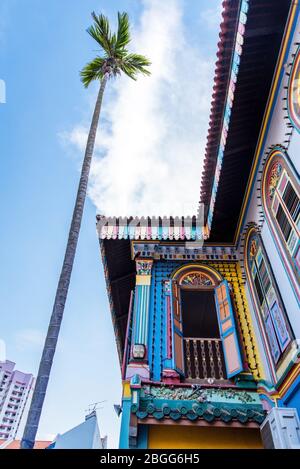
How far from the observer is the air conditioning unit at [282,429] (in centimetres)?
509

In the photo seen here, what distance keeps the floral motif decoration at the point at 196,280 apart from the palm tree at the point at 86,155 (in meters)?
3.81

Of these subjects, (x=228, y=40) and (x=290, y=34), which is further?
(x=228, y=40)

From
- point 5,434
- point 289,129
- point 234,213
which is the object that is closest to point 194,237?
point 234,213

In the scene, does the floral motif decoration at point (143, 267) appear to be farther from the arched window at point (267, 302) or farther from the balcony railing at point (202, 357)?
the arched window at point (267, 302)

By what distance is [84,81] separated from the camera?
958 centimetres

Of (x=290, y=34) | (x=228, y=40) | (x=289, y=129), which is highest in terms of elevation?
(x=228, y=40)

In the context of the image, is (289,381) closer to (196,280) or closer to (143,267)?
(196,280)

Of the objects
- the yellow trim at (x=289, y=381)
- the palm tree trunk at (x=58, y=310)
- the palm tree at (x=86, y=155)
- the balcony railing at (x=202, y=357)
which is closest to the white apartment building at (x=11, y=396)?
the balcony railing at (x=202, y=357)

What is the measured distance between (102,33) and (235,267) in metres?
7.28

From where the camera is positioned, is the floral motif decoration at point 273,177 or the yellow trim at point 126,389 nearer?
the yellow trim at point 126,389

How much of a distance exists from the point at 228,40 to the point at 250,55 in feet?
1.99

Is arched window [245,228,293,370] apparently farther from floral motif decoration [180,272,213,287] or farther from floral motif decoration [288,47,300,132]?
floral motif decoration [288,47,300,132]

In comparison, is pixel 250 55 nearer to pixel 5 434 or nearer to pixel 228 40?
pixel 228 40

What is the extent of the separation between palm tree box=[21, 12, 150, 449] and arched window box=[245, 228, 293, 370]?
397cm
